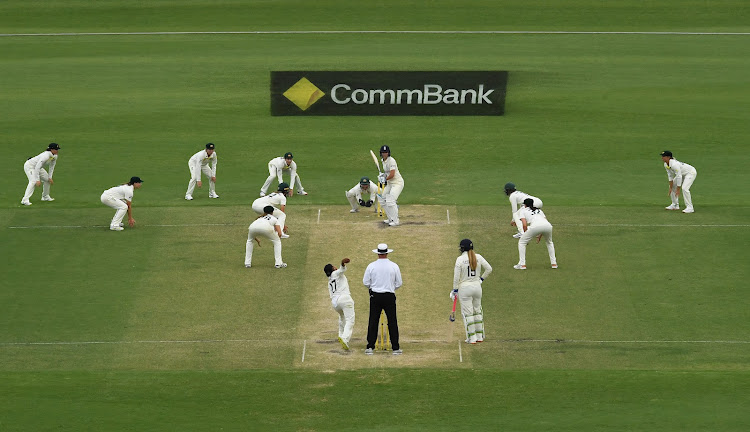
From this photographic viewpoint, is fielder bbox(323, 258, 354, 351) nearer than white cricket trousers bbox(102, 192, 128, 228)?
Yes

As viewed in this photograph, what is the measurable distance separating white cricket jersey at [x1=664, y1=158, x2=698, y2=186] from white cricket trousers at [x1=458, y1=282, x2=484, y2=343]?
11.3 meters

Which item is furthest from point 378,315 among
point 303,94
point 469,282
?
point 303,94

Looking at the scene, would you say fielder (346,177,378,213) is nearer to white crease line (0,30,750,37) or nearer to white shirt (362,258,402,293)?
white shirt (362,258,402,293)

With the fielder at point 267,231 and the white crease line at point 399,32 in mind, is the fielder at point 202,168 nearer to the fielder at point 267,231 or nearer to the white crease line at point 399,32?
the fielder at point 267,231

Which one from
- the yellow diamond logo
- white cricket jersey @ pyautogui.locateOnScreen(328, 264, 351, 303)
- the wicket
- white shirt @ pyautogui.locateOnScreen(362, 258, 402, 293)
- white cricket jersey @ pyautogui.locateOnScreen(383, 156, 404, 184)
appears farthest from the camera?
the yellow diamond logo

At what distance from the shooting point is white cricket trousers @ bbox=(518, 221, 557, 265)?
1209 inches

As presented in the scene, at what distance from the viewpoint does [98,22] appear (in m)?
61.8

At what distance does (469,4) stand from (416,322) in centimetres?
3819

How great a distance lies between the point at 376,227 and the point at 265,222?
4.97 meters

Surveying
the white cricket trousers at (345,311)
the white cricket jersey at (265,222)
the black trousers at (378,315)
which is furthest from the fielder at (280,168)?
the black trousers at (378,315)

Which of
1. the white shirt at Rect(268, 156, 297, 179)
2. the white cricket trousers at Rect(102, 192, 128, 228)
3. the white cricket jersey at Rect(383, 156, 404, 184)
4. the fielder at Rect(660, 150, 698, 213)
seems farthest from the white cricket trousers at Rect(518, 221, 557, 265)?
the white cricket trousers at Rect(102, 192, 128, 228)

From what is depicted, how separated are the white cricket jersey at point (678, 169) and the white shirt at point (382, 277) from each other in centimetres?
1313

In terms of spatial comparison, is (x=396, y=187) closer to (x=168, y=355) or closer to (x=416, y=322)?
(x=416, y=322)

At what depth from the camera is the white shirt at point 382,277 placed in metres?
25.7
